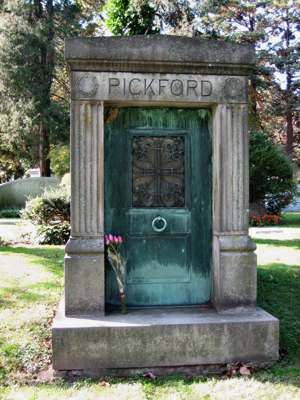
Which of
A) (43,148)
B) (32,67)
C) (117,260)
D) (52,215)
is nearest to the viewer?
(117,260)

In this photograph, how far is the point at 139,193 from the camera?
472 cm

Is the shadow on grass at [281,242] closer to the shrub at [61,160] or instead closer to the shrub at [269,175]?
the shrub at [269,175]

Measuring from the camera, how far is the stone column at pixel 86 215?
435 cm

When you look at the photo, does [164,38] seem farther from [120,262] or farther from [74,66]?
[120,262]

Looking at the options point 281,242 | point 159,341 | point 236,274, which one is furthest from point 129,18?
point 159,341

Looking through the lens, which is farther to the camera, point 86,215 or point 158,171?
point 158,171

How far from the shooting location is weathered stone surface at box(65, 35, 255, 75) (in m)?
4.32

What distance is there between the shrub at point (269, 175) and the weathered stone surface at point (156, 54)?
1238cm

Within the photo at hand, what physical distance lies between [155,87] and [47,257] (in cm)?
512

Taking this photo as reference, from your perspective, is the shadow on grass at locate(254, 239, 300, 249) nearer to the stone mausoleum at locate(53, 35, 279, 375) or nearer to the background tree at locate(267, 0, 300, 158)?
the stone mausoleum at locate(53, 35, 279, 375)

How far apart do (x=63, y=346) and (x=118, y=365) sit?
1.61ft

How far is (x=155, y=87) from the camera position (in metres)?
4.48

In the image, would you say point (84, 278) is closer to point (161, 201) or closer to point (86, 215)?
point (86, 215)

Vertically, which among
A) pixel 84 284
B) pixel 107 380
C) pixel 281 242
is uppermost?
pixel 84 284
